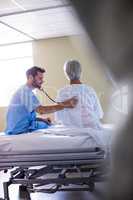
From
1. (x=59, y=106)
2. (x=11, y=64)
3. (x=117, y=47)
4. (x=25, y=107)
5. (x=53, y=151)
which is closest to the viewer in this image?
(x=117, y=47)

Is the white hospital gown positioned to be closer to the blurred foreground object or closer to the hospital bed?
the hospital bed

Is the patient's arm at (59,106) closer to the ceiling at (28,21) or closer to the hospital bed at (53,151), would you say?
the hospital bed at (53,151)

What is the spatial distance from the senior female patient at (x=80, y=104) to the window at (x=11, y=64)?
136 inches

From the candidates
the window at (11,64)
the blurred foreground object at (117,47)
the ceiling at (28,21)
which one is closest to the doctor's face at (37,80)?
the ceiling at (28,21)

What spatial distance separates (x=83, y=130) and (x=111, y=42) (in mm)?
1794

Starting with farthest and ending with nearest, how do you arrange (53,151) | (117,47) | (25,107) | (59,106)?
(25,107) < (59,106) < (53,151) < (117,47)

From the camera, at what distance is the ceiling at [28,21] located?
376 centimetres

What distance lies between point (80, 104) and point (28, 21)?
265cm

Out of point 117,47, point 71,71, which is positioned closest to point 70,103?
point 71,71

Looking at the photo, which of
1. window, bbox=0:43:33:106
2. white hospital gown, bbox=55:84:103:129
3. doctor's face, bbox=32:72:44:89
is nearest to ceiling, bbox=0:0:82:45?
window, bbox=0:43:33:106

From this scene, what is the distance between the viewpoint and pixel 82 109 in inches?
83.4

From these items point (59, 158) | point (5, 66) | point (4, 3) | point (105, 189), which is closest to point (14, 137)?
point (59, 158)

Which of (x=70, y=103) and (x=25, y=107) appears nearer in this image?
(x=70, y=103)

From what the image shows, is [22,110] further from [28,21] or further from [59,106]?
[28,21]
